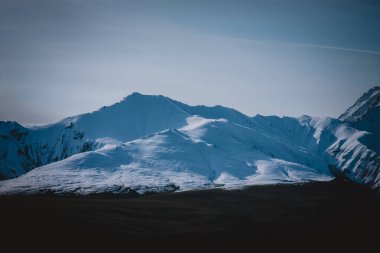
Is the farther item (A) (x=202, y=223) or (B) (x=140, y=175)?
(B) (x=140, y=175)

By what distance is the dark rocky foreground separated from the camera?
196ft

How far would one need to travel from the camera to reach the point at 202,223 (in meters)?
80.4

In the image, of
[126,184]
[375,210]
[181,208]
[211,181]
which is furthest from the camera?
[211,181]

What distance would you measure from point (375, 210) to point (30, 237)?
107871 millimetres

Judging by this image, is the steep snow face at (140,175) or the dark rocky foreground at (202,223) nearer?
the dark rocky foreground at (202,223)

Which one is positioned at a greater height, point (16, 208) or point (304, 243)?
point (16, 208)

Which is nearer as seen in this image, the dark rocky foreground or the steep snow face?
the dark rocky foreground

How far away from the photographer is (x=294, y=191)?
457ft

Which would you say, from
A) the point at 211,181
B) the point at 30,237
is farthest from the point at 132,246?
the point at 211,181

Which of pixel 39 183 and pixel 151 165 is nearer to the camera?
pixel 39 183

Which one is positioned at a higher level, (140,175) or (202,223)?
(140,175)

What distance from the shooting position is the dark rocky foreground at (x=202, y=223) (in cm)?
5975

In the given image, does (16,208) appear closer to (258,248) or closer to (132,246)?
(132,246)

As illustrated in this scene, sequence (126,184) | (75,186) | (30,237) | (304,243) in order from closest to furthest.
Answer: (30,237)
(304,243)
(75,186)
(126,184)
